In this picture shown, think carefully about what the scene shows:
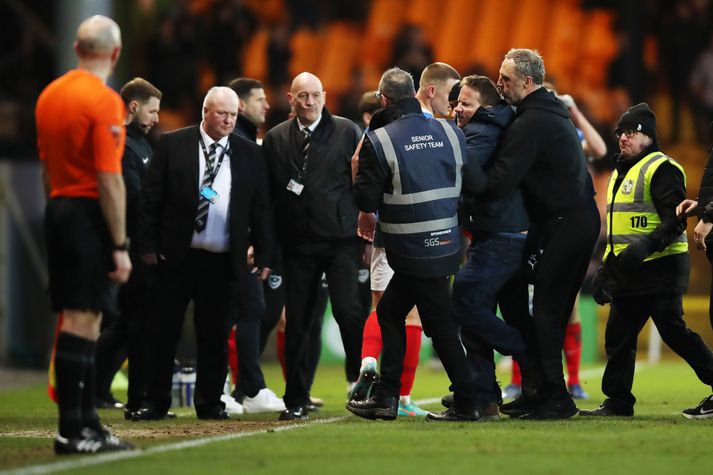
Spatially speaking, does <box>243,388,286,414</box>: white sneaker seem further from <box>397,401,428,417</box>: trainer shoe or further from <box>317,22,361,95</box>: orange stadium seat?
<box>317,22,361,95</box>: orange stadium seat

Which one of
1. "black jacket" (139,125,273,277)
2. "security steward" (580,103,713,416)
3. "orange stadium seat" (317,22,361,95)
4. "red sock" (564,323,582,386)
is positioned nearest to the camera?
"black jacket" (139,125,273,277)

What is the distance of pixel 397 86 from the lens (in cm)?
792

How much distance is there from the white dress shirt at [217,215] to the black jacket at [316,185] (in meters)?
0.40

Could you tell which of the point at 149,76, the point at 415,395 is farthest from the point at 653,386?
the point at 149,76

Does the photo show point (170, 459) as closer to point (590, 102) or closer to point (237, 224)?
point (237, 224)

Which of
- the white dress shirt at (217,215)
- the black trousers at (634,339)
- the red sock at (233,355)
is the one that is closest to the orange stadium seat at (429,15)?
the red sock at (233,355)

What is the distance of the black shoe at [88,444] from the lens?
21.1ft

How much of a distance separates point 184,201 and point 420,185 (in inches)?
57.4

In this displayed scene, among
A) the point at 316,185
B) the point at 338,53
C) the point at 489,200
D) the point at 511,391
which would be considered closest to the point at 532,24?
the point at 338,53

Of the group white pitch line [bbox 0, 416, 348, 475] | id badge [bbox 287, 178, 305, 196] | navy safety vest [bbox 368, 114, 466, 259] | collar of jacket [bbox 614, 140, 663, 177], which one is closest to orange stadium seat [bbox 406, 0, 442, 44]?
collar of jacket [bbox 614, 140, 663, 177]

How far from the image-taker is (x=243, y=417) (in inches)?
348

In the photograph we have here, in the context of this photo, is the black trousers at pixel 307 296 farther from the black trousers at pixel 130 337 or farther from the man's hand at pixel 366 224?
the black trousers at pixel 130 337

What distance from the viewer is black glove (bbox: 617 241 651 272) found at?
324 inches

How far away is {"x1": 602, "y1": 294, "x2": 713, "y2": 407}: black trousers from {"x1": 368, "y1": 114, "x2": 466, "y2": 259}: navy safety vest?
4.65ft
